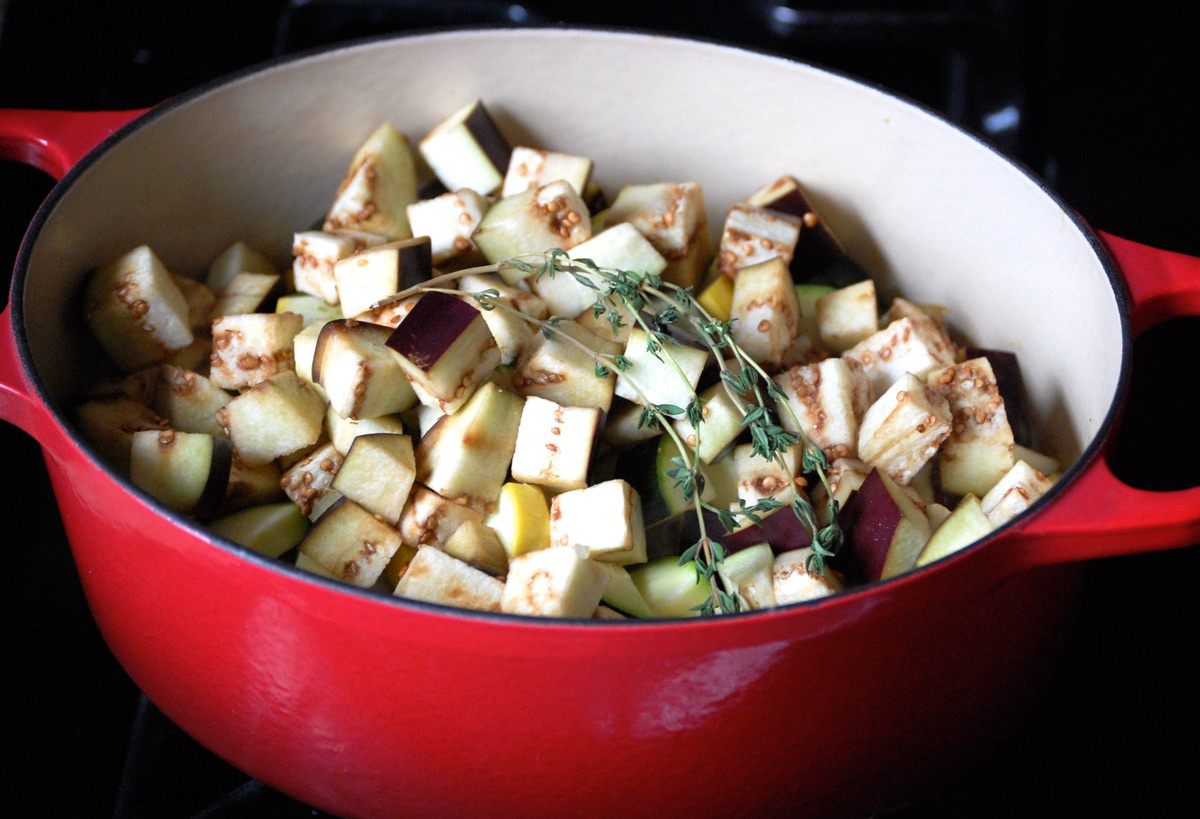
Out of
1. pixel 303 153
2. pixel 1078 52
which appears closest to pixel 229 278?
pixel 303 153

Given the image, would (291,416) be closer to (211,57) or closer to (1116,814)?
(1116,814)

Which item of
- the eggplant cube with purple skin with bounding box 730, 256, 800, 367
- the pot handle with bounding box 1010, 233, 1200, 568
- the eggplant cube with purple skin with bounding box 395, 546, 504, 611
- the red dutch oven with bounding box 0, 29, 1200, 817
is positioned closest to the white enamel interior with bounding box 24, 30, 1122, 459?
the red dutch oven with bounding box 0, 29, 1200, 817

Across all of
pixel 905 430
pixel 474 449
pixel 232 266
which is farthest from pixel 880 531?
pixel 232 266

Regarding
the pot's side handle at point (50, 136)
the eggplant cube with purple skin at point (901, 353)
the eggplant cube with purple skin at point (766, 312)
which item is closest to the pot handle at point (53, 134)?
the pot's side handle at point (50, 136)

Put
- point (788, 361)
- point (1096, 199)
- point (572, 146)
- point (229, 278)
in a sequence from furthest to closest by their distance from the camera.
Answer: point (1096, 199)
point (572, 146)
point (229, 278)
point (788, 361)

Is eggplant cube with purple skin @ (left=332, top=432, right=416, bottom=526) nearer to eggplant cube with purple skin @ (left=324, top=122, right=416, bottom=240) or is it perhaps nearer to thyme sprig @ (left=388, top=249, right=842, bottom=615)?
thyme sprig @ (left=388, top=249, right=842, bottom=615)

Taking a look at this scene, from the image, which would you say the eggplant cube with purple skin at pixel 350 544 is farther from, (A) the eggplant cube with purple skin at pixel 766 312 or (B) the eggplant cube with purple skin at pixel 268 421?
(A) the eggplant cube with purple skin at pixel 766 312

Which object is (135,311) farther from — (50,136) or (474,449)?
(474,449)
